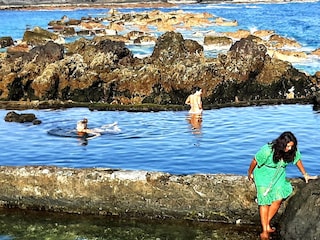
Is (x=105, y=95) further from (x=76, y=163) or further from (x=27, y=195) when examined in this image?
(x=27, y=195)

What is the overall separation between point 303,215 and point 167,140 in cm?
839

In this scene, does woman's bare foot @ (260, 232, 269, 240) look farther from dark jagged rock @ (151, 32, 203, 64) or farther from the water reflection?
dark jagged rock @ (151, 32, 203, 64)

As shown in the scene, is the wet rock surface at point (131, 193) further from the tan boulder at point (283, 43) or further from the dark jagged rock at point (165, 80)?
the tan boulder at point (283, 43)

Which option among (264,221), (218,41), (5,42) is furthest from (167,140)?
(5,42)

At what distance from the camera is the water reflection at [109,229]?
31.4 feet

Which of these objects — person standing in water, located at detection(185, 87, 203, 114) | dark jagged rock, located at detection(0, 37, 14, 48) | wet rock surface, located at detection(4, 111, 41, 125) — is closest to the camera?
wet rock surface, located at detection(4, 111, 41, 125)

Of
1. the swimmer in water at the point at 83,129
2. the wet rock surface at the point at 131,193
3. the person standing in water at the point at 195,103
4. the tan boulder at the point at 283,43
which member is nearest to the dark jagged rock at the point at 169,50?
the person standing in water at the point at 195,103

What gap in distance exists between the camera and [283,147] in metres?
8.32

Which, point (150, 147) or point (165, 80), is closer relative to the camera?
point (150, 147)

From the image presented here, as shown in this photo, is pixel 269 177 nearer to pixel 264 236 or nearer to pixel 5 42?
pixel 264 236

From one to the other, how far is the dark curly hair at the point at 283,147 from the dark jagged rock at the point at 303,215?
607 millimetres

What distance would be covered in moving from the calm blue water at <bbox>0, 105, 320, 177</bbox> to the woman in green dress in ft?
11.8

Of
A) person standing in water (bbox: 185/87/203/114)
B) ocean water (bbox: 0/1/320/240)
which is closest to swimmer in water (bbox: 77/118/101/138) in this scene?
ocean water (bbox: 0/1/320/240)

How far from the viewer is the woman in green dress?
8414 millimetres
